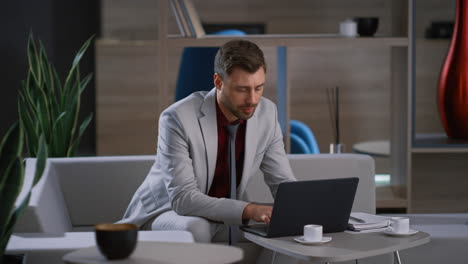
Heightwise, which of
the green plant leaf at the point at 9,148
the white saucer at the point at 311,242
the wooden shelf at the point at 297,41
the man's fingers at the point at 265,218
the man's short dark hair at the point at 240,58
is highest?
the wooden shelf at the point at 297,41

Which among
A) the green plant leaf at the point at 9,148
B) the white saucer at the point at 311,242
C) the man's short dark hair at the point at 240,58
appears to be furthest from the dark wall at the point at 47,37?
the white saucer at the point at 311,242

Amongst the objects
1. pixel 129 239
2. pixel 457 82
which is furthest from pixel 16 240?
pixel 457 82

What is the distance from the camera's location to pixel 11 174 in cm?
218

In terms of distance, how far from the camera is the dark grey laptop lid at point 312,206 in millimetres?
2408

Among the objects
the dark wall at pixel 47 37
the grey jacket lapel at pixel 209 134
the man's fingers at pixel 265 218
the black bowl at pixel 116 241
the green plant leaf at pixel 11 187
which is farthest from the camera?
the dark wall at pixel 47 37

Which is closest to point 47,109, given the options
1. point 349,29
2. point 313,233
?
point 349,29

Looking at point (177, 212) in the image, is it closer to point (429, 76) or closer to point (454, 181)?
Answer: point (454, 181)

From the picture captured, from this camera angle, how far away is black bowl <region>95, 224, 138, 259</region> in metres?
1.78

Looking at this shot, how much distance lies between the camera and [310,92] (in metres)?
6.79

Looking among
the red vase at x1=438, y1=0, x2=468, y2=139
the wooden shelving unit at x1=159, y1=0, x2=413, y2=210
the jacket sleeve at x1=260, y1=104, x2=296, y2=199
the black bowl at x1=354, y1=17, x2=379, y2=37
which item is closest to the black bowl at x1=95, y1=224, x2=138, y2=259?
the jacket sleeve at x1=260, y1=104, x2=296, y2=199

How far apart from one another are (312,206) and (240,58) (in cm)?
61

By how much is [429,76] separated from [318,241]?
4607mm

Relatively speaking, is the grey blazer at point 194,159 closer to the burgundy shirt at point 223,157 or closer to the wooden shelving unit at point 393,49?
the burgundy shirt at point 223,157

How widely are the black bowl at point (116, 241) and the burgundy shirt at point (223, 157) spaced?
1.24m
